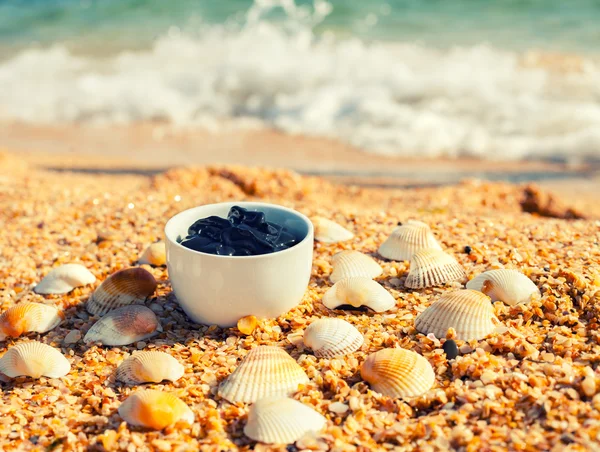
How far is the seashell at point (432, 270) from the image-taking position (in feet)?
9.32

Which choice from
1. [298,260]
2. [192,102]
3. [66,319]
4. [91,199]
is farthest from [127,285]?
[192,102]

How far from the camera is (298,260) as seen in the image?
8.07 ft

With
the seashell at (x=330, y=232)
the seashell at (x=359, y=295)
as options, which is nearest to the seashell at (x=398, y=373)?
the seashell at (x=359, y=295)

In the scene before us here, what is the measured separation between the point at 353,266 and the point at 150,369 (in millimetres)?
1116

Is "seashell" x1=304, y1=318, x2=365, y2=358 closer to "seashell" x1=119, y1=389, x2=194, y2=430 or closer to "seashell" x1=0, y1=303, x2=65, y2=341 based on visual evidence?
"seashell" x1=119, y1=389, x2=194, y2=430

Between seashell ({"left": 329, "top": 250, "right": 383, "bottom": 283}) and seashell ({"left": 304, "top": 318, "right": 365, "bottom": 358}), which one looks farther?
seashell ({"left": 329, "top": 250, "right": 383, "bottom": 283})

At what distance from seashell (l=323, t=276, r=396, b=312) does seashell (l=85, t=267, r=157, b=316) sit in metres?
0.82

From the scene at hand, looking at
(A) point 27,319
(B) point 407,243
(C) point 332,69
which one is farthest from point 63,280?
(C) point 332,69

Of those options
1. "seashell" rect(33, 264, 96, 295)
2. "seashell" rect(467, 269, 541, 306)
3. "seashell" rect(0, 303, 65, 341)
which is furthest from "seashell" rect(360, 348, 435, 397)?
"seashell" rect(33, 264, 96, 295)

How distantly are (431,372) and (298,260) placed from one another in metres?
0.66

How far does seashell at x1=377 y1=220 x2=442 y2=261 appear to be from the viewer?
3166mm

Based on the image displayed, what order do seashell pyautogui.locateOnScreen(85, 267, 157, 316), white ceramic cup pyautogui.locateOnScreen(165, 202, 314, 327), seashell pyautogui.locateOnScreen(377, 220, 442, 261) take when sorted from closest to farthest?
white ceramic cup pyautogui.locateOnScreen(165, 202, 314, 327) → seashell pyautogui.locateOnScreen(85, 267, 157, 316) → seashell pyautogui.locateOnScreen(377, 220, 442, 261)

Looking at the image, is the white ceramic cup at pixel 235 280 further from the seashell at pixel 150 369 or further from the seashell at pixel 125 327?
the seashell at pixel 150 369

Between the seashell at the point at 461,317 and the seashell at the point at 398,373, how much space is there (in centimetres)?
25
